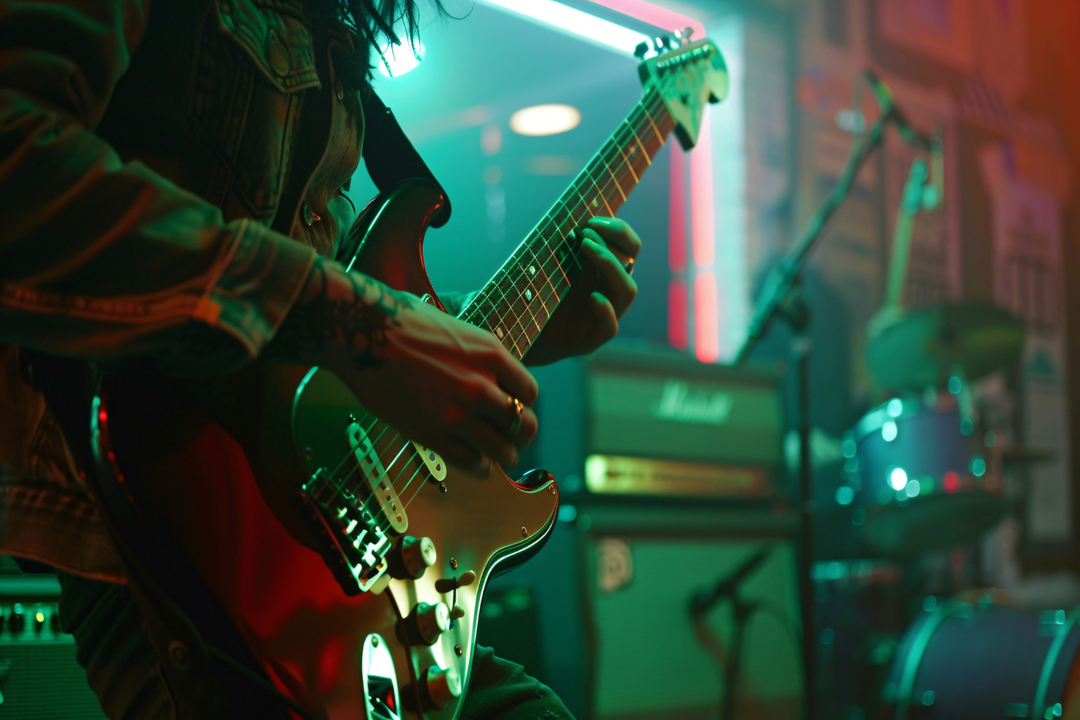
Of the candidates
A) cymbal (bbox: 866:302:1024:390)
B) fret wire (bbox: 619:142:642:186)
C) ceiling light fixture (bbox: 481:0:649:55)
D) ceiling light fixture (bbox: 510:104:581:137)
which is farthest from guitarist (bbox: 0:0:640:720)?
ceiling light fixture (bbox: 510:104:581:137)

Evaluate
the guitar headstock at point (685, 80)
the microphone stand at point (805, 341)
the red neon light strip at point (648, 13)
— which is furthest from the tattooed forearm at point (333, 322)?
the red neon light strip at point (648, 13)

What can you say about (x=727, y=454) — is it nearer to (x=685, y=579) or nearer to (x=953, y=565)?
(x=685, y=579)

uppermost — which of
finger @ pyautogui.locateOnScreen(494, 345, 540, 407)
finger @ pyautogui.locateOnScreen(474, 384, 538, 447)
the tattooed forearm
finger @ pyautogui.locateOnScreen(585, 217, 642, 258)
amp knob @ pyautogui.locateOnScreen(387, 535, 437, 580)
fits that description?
finger @ pyautogui.locateOnScreen(585, 217, 642, 258)

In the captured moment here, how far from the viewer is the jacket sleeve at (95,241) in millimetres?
518

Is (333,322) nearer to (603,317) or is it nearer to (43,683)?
(603,317)

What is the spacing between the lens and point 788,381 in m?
3.55

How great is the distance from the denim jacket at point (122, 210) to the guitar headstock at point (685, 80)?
26.9 inches

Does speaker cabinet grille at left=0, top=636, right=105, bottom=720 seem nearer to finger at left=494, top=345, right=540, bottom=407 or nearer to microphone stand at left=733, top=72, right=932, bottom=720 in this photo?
finger at left=494, top=345, right=540, bottom=407

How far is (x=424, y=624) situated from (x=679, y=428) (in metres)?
1.54

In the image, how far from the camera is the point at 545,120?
3631 millimetres

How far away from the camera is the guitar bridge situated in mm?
695

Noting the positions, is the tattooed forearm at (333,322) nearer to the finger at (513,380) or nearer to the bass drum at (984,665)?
the finger at (513,380)

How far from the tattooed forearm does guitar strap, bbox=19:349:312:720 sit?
162mm

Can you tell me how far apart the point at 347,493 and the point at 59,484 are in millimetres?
228
